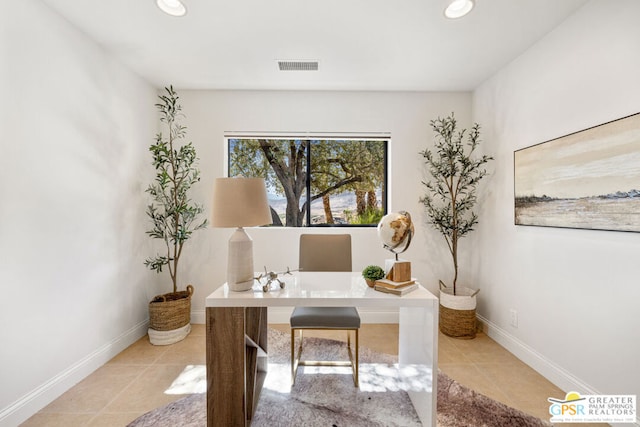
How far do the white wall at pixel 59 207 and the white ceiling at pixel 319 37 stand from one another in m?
0.35

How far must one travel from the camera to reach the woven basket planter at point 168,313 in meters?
2.51

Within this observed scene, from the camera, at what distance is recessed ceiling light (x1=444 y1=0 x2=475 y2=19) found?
5.64 feet

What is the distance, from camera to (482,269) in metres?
2.85

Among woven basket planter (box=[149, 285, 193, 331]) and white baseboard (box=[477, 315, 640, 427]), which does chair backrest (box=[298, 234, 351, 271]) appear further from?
white baseboard (box=[477, 315, 640, 427])

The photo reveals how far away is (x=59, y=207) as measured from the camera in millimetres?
1849

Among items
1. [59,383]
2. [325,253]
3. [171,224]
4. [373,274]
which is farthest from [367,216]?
[59,383]

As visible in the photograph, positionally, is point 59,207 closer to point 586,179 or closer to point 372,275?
point 372,275

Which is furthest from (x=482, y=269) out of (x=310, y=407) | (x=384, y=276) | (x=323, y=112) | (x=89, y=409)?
(x=89, y=409)

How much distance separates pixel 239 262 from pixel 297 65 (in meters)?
1.87

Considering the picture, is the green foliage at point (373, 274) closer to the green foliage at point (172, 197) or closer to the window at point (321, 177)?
the window at point (321, 177)

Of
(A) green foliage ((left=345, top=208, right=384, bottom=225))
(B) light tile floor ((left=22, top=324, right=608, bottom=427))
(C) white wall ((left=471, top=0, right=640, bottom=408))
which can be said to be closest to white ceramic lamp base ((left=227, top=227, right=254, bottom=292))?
(B) light tile floor ((left=22, top=324, right=608, bottom=427))

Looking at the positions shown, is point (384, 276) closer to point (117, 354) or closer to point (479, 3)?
point (479, 3)

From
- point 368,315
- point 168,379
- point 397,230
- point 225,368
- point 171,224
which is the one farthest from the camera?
point 368,315

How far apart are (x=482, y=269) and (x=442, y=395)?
148cm
